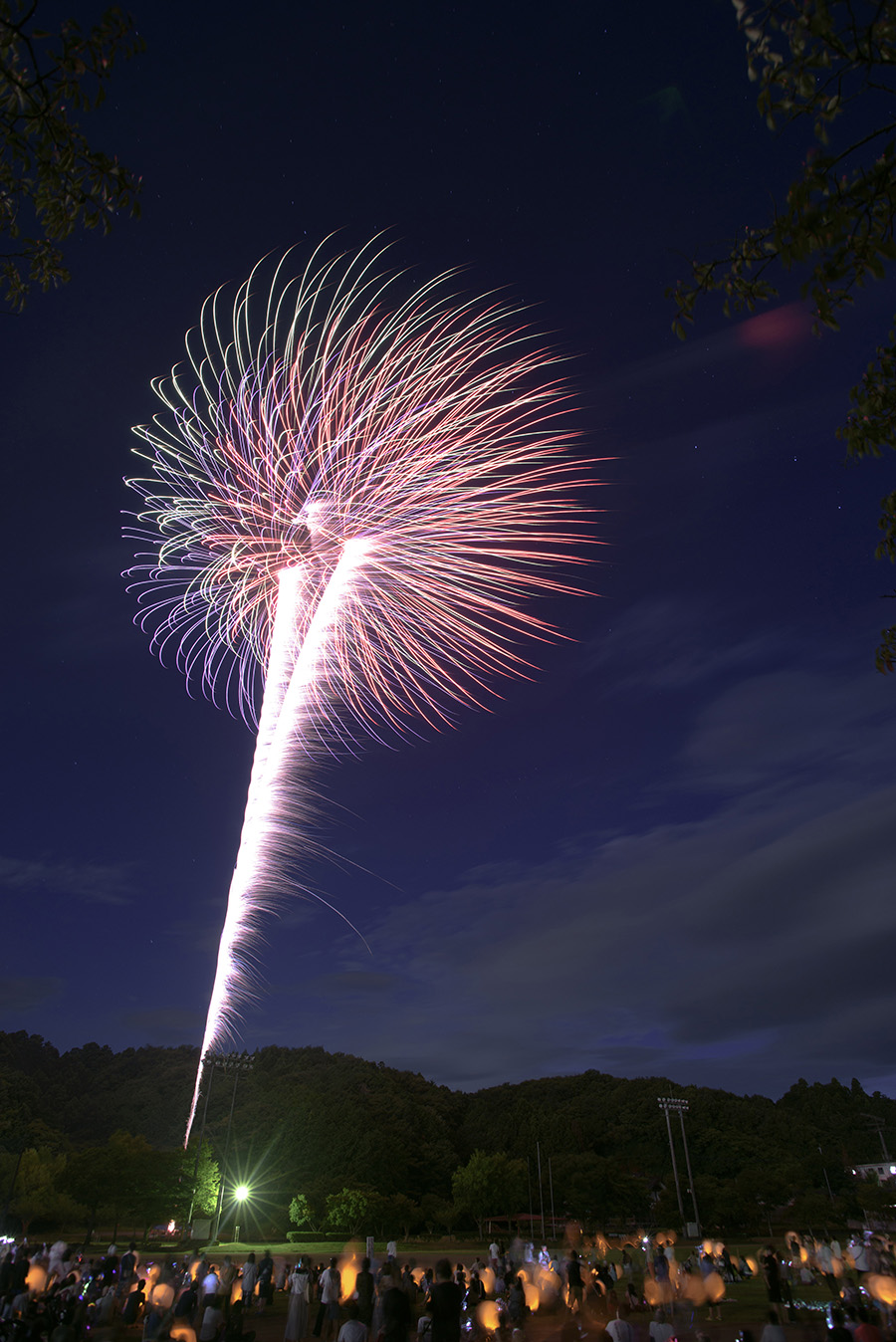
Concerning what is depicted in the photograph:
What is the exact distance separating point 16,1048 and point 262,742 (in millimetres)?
75445

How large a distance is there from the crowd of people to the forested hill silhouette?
124 ft

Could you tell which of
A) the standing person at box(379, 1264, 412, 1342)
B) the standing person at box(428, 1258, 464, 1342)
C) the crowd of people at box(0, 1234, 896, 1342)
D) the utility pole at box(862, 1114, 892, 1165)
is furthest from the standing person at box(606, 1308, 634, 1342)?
the utility pole at box(862, 1114, 892, 1165)

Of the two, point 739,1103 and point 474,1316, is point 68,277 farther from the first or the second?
point 739,1103

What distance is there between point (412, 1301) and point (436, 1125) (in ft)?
183

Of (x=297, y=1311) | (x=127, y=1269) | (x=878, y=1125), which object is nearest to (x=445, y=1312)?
(x=297, y=1311)

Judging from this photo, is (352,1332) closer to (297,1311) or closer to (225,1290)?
(225,1290)

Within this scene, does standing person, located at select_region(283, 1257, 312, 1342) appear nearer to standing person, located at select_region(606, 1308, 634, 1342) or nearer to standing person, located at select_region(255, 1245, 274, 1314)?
standing person, located at select_region(255, 1245, 274, 1314)

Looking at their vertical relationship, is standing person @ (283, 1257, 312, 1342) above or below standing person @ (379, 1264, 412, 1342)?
below

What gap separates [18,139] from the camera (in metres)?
5.07

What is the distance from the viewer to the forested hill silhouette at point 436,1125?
52031mm

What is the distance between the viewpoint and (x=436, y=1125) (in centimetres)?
6400

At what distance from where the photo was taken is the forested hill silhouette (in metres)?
52.0

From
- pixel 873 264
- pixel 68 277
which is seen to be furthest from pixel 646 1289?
pixel 68 277

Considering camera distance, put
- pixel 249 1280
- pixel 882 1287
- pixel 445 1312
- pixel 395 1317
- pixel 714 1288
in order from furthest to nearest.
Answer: pixel 714 1288
pixel 249 1280
pixel 882 1287
pixel 395 1317
pixel 445 1312
